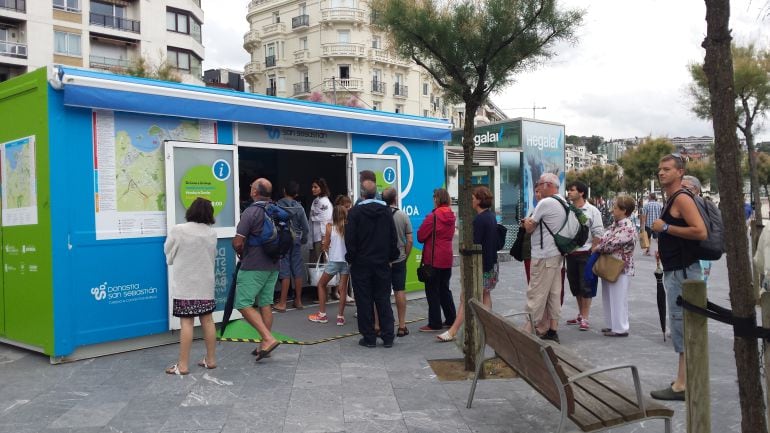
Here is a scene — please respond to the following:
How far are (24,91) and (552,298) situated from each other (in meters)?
5.96

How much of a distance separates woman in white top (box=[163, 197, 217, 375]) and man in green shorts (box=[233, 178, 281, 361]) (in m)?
0.36

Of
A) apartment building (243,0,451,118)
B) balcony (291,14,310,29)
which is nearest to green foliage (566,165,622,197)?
apartment building (243,0,451,118)

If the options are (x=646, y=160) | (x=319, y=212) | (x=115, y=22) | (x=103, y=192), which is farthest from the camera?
(x=115, y=22)

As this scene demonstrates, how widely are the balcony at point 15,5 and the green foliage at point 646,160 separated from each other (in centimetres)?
4105

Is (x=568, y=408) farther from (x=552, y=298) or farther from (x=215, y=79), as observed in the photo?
(x=215, y=79)

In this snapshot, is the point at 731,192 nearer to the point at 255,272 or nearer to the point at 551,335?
the point at 551,335

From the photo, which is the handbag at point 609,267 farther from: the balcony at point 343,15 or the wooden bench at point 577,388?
the balcony at point 343,15

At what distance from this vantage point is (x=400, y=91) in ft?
207

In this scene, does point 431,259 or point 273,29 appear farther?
point 273,29

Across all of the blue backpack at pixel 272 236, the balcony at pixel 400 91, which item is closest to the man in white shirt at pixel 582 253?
the blue backpack at pixel 272 236

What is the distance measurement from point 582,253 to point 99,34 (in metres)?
42.7

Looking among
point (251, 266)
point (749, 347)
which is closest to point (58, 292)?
point (251, 266)

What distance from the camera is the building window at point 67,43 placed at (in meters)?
39.9

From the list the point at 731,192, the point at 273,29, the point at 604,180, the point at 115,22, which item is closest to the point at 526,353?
the point at 731,192
